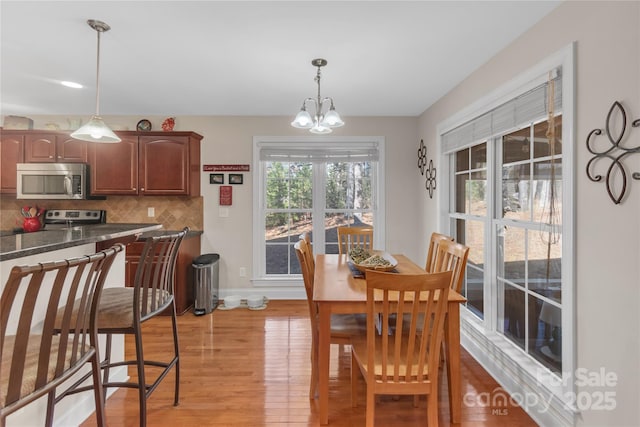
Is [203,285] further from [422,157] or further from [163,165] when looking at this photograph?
[422,157]

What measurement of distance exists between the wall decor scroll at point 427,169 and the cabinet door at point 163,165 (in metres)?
2.85

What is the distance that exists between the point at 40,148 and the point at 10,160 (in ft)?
1.24

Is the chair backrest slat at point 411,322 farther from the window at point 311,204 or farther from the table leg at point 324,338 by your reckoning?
the window at point 311,204

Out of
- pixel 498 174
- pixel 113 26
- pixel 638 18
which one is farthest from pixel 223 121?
pixel 638 18

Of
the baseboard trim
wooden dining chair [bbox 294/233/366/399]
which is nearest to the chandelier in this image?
wooden dining chair [bbox 294/233/366/399]

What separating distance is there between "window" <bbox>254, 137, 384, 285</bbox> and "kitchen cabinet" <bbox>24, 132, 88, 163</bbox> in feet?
7.28

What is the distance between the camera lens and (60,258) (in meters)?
1.71

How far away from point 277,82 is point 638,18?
2402 millimetres

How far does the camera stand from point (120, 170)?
3717 mm

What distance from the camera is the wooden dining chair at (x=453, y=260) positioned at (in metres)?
2.05

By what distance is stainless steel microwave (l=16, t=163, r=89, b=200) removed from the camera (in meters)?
3.62

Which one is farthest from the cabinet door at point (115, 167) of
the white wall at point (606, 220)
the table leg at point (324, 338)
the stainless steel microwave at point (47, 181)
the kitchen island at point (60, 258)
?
the white wall at point (606, 220)

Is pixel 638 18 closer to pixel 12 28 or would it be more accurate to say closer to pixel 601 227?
pixel 601 227

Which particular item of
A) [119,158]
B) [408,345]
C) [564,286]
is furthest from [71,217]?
[564,286]
